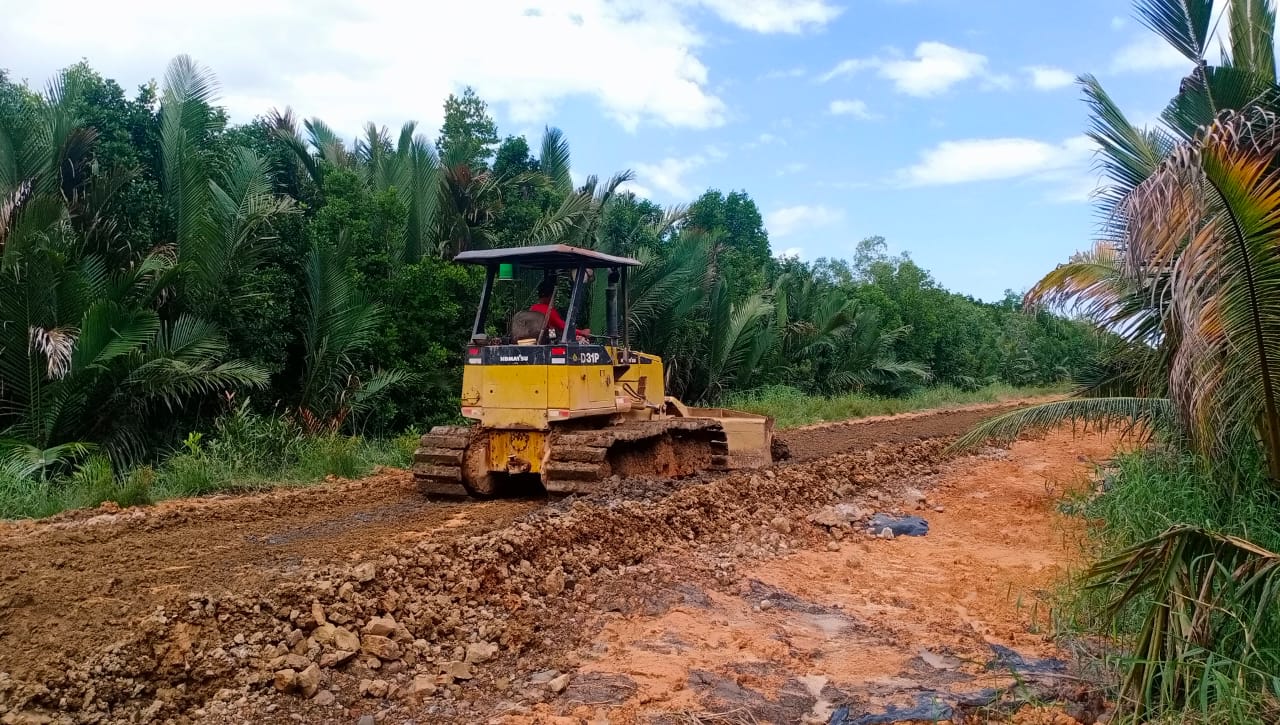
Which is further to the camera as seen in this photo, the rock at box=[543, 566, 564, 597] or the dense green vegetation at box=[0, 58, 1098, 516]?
the dense green vegetation at box=[0, 58, 1098, 516]

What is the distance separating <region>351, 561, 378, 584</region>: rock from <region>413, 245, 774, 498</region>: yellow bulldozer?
11.1 feet

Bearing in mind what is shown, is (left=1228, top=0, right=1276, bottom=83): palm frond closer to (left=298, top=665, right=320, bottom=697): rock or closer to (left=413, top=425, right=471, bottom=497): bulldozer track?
(left=413, top=425, right=471, bottom=497): bulldozer track

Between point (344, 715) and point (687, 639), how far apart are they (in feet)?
6.63

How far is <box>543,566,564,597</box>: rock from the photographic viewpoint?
6.32 meters

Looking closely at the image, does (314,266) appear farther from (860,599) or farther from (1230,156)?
(1230,156)

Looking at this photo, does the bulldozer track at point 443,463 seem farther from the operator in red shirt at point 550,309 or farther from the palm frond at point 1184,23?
the palm frond at point 1184,23

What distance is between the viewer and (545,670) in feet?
16.6

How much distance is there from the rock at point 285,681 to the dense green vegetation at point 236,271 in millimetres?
5742

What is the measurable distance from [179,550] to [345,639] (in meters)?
2.64

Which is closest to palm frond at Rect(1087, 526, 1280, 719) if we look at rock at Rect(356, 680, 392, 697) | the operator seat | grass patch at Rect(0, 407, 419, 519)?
rock at Rect(356, 680, 392, 697)

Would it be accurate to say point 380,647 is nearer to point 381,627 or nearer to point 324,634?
point 381,627

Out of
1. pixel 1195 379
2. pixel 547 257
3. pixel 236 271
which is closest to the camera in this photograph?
pixel 1195 379

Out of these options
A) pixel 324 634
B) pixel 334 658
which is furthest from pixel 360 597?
pixel 334 658

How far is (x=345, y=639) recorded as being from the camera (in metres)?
5.01
